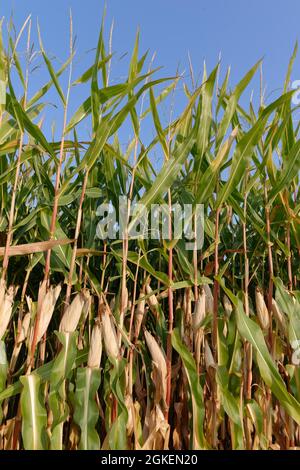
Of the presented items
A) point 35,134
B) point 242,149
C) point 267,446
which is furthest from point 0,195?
point 267,446

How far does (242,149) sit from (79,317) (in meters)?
0.85

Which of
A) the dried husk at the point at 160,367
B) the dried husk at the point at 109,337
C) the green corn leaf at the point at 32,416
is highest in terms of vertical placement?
the dried husk at the point at 109,337

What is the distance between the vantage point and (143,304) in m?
1.49

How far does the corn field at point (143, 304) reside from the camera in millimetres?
1229

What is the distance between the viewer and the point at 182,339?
1.46 meters

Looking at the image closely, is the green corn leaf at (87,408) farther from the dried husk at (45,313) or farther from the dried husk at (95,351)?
the dried husk at (45,313)

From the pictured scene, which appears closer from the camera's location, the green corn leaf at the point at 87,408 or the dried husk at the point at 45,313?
the green corn leaf at the point at 87,408

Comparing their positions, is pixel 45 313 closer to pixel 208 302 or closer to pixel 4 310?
pixel 4 310

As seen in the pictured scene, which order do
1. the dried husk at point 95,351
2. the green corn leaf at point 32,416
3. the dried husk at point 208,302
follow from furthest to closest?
the dried husk at point 208,302 → the dried husk at point 95,351 → the green corn leaf at point 32,416

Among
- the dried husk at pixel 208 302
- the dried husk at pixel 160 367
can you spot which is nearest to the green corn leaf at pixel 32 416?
the dried husk at pixel 160 367

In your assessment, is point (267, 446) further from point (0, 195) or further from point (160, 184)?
point (0, 195)

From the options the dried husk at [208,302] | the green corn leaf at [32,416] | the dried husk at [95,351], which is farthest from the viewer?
the dried husk at [208,302]

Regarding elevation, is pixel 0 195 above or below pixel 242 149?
below

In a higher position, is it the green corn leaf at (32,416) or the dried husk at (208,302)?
the dried husk at (208,302)
